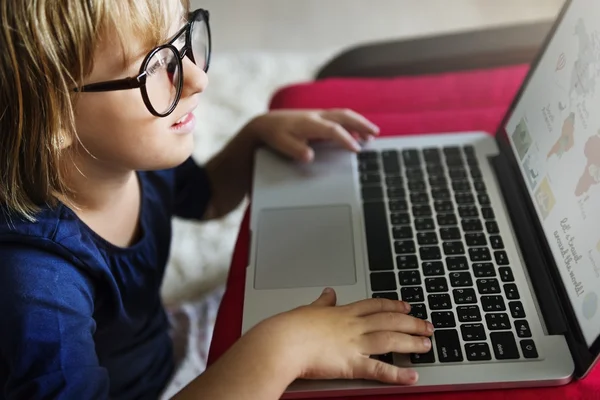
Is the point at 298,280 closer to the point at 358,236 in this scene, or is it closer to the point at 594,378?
the point at 358,236

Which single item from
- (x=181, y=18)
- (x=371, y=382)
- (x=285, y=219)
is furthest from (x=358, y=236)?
(x=181, y=18)

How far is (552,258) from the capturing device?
727 mm

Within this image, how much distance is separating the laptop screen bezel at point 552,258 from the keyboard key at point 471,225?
59 millimetres

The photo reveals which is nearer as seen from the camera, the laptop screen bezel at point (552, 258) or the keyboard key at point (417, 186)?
the laptop screen bezel at point (552, 258)

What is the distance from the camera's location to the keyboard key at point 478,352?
0.66 meters

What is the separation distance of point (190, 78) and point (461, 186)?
1.21ft

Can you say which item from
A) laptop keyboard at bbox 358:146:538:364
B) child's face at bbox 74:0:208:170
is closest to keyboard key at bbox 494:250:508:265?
laptop keyboard at bbox 358:146:538:364

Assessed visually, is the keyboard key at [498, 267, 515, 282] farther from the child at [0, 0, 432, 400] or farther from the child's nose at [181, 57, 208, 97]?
the child's nose at [181, 57, 208, 97]

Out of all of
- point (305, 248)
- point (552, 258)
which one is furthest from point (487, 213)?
point (305, 248)

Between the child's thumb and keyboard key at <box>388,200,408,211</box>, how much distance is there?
0.60 ft

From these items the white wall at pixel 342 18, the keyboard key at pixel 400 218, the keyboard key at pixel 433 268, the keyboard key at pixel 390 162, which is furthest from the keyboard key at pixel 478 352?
the white wall at pixel 342 18

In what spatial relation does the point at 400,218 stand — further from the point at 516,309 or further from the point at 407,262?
the point at 516,309

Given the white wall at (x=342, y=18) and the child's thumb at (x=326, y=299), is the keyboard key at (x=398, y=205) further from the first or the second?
the white wall at (x=342, y=18)

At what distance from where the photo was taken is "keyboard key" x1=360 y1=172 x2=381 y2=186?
90cm
